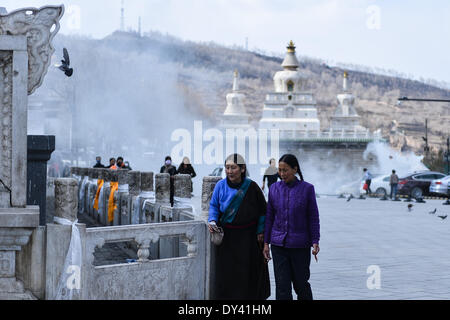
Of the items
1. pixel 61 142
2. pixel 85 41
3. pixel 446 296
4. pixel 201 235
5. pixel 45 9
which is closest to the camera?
pixel 45 9

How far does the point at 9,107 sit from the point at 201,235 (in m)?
2.44

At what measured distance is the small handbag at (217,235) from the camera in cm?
714

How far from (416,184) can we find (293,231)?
30.0 meters

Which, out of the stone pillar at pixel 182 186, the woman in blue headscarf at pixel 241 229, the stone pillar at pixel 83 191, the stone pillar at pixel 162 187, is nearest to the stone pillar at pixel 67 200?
the woman in blue headscarf at pixel 241 229

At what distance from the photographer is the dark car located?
35.0 metres

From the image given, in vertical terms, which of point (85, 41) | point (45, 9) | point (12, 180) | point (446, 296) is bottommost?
point (446, 296)

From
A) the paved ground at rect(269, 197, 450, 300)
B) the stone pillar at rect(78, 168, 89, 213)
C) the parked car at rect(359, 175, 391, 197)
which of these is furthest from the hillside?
the paved ground at rect(269, 197, 450, 300)

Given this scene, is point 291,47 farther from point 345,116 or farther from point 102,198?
point 102,198

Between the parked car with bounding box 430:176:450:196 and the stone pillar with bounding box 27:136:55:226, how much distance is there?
26.6 meters

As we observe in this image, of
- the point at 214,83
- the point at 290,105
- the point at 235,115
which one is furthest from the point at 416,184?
the point at 214,83

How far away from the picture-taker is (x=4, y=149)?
21.5 feet

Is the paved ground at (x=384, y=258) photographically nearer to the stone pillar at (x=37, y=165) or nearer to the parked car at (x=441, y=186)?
the stone pillar at (x=37, y=165)
